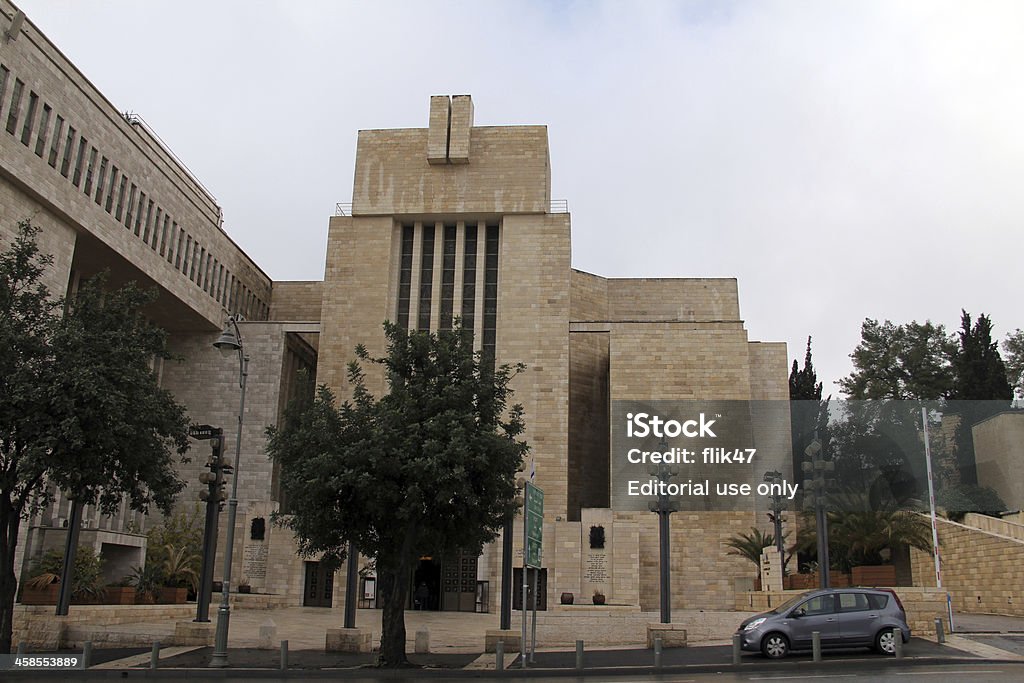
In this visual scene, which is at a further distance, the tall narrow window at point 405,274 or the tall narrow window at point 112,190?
the tall narrow window at point 405,274

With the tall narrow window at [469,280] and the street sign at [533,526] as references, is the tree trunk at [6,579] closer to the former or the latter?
the street sign at [533,526]

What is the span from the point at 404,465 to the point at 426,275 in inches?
1144

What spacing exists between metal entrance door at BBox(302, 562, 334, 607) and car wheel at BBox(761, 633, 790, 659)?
27.6 m

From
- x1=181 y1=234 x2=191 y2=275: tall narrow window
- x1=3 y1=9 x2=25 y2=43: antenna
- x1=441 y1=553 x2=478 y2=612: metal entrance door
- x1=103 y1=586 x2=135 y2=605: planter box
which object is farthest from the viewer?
x1=181 y1=234 x2=191 y2=275: tall narrow window

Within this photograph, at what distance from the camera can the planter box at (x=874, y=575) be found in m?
28.2

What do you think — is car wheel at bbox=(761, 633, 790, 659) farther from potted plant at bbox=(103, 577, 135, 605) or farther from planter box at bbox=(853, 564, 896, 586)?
potted plant at bbox=(103, 577, 135, 605)

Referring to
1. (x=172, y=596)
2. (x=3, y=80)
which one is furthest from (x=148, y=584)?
(x=3, y=80)

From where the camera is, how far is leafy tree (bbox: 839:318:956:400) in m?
55.7

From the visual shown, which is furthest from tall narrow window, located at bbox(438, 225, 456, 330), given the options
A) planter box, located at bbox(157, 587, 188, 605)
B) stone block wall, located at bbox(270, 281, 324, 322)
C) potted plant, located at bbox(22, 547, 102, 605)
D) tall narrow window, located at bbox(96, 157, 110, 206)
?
potted plant, located at bbox(22, 547, 102, 605)

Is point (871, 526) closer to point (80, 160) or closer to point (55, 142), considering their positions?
point (80, 160)

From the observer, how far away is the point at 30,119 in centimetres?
3119

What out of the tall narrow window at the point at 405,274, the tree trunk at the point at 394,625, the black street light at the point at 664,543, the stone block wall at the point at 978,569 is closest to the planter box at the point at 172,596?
the tree trunk at the point at 394,625

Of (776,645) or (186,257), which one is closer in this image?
(776,645)

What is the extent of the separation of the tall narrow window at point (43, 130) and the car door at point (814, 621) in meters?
28.6
